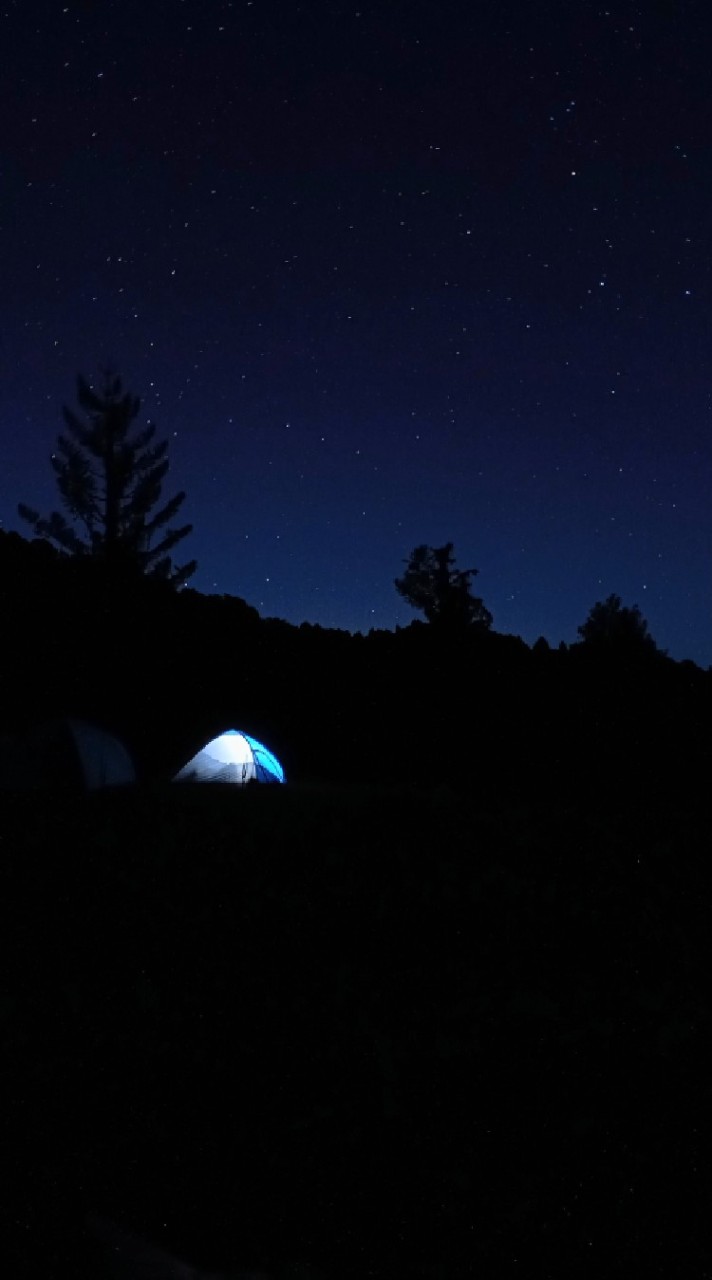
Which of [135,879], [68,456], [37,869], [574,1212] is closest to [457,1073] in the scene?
[574,1212]

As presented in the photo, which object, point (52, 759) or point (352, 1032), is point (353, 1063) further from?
point (52, 759)

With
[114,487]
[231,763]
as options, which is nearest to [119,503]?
[114,487]

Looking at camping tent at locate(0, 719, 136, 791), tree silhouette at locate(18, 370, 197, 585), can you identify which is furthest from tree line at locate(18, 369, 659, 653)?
camping tent at locate(0, 719, 136, 791)

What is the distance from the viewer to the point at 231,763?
51.3 feet

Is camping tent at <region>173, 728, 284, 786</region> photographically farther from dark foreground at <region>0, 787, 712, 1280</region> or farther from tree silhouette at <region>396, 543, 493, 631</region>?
tree silhouette at <region>396, 543, 493, 631</region>

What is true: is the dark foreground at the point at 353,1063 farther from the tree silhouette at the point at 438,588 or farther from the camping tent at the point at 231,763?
the tree silhouette at the point at 438,588

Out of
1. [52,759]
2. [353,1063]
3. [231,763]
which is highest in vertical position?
[231,763]

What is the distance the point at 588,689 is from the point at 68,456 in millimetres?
25577

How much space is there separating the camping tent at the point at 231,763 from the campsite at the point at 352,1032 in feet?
8.13

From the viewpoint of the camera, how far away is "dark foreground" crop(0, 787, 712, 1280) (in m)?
3.36

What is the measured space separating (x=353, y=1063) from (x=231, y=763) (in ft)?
37.2

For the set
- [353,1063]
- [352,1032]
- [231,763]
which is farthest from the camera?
[231,763]

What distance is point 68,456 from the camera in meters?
37.4

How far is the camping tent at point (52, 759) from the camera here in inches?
504
